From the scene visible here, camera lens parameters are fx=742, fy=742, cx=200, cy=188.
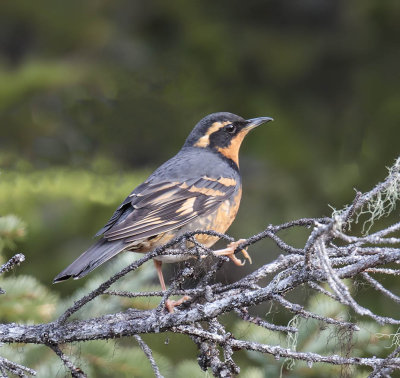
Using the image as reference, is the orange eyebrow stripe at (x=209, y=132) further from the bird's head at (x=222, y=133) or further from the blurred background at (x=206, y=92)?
the blurred background at (x=206, y=92)

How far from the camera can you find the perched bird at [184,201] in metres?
3.57

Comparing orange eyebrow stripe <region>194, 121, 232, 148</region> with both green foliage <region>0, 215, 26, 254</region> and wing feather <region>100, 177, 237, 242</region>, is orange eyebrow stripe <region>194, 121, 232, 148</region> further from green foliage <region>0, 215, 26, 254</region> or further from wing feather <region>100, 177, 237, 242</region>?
green foliage <region>0, 215, 26, 254</region>

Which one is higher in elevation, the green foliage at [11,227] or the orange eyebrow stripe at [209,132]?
the orange eyebrow stripe at [209,132]

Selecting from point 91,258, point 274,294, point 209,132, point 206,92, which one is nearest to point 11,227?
point 91,258

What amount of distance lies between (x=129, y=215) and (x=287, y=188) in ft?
9.19

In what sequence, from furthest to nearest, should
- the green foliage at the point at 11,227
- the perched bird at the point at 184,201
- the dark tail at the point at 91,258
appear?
the perched bird at the point at 184,201 < the green foliage at the point at 11,227 < the dark tail at the point at 91,258

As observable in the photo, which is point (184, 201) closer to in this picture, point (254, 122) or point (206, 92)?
point (254, 122)

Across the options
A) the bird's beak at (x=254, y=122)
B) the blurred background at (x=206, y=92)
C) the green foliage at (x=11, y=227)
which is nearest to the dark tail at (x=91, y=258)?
the green foliage at (x=11, y=227)

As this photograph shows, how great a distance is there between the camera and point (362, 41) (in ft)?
24.8

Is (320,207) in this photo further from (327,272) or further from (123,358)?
(327,272)

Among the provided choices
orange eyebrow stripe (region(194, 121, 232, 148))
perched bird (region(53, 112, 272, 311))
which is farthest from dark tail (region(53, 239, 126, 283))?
orange eyebrow stripe (region(194, 121, 232, 148))

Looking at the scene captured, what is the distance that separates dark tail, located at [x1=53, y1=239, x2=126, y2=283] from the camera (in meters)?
3.09

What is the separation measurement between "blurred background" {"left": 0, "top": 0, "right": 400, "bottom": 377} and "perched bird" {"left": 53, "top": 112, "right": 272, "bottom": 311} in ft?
1.66

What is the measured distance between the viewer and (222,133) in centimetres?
500
